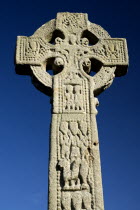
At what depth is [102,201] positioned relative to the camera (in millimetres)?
5184

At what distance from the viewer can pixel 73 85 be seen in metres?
6.20

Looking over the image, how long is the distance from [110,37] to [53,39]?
3.75 ft

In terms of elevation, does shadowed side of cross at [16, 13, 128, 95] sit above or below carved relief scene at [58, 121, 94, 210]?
above

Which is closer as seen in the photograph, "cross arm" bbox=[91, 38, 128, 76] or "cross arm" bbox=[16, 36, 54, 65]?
"cross arm" bbox=[16, 36, 54, 65]

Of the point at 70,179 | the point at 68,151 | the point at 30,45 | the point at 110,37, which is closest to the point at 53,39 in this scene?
the point at 30,45

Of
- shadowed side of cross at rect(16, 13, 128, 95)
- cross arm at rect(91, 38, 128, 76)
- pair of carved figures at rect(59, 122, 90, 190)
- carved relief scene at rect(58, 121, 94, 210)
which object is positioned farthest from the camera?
cross arm at rect(91, 38, 128, 76)

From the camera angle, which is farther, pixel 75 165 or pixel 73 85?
pixel 73 85

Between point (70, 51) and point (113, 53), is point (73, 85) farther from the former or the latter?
point (113, 53)

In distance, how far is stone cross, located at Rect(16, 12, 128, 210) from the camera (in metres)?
5.26

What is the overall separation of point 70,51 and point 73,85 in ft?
2.46

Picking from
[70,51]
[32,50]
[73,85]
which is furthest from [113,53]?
[32,50]

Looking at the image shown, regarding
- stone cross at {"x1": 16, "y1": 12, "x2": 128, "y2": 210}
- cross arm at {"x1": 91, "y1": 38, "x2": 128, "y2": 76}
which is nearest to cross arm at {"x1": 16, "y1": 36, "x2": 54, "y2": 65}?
stone cross at {"x1": 16, "y1": 12, "x2": 128, "y2": 210}

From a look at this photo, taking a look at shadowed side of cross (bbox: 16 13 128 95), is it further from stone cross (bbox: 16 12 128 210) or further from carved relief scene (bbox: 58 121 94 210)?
carved relief scene (bbox: 58 121 94 210)

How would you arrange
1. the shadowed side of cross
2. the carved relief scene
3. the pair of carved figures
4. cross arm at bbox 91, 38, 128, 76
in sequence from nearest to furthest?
the carved relief scene < the pair of carved figures < the shadowed side of cross < cross arm at bbox 91, 38, 128, 76
